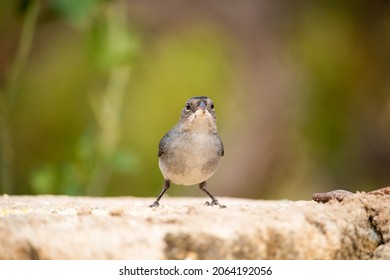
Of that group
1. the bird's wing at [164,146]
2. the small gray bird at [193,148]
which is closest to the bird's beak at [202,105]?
the small gray bird at [193,148]

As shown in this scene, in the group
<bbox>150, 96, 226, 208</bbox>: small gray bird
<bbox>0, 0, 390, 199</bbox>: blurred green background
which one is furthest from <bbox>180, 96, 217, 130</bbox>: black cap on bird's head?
<bbox>0, 0, 390, 199</bbox>: blurred green background

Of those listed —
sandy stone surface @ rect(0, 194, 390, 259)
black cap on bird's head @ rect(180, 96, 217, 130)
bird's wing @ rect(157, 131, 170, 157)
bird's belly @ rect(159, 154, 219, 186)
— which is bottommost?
sandy stone surface @ rect(0, 194, 390, 259)

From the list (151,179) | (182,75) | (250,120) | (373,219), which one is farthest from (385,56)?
(373,219)

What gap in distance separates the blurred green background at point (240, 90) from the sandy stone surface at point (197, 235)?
146 inches

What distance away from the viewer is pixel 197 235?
96.3 inches

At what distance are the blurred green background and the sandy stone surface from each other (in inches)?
146

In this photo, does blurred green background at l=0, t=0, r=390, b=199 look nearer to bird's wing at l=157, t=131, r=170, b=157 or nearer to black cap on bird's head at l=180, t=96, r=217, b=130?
bird's wing at l=157, t=131, r=170, b=157

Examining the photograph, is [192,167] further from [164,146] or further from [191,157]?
[164,146]

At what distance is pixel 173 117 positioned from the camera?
6.74 metres

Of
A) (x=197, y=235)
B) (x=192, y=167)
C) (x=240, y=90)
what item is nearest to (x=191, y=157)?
(x=192, y=167)

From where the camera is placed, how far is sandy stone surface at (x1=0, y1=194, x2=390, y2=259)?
2379mm

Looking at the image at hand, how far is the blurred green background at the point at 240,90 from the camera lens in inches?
267

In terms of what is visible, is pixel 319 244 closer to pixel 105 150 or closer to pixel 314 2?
pixel 105 150

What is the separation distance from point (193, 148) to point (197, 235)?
1.15 metres
